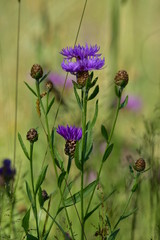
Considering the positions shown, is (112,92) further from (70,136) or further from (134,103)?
(70,136)

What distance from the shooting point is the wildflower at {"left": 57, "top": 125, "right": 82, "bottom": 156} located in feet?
2.56

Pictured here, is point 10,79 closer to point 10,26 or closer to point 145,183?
point 10,26

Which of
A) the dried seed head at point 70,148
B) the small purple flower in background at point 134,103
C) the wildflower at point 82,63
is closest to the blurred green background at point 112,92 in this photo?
the small purple flower in background at point 134,103

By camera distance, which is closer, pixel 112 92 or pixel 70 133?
pixel 70 133

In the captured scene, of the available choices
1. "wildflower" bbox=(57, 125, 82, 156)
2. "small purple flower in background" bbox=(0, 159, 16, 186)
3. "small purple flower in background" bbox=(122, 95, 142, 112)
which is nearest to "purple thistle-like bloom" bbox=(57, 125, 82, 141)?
"wildflower" bbox=(57, 125, 82, 156)

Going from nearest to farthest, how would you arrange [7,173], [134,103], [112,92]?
[7,173] → [112,92] → [134,103]

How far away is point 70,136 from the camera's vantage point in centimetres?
79

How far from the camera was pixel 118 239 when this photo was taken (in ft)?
3.61

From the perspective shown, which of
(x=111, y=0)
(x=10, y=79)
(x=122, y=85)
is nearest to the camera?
(x=122, y=85)

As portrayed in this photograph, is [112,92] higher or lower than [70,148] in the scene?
higher

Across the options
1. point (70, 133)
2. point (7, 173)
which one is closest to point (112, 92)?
point (7, 173)

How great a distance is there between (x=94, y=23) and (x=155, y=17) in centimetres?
47

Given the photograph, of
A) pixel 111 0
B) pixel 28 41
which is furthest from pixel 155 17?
pixel 111 0

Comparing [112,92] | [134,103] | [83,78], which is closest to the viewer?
[83,78]
